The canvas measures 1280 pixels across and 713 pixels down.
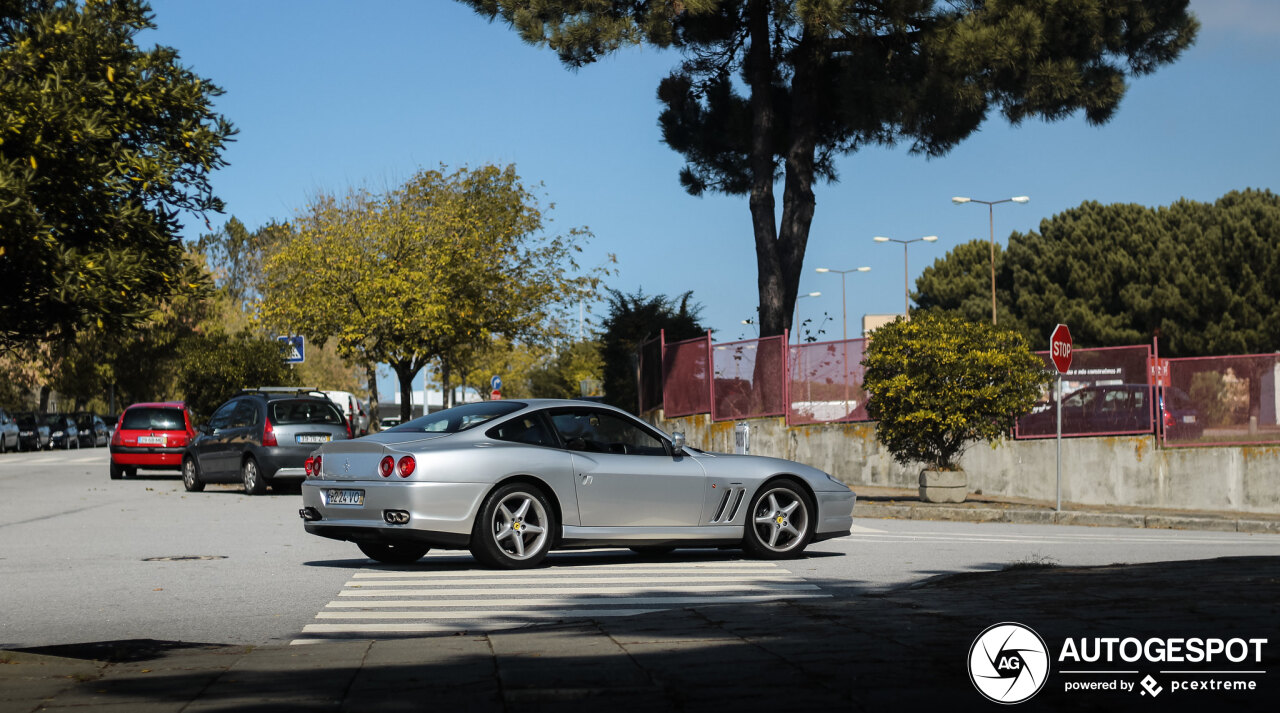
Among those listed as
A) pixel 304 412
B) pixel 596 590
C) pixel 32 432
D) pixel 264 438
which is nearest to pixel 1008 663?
pixel 596 590

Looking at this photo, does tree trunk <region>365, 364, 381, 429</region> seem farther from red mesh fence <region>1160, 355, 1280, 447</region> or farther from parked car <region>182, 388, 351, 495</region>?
red mesh fence <region>1160, 355, 1280, 447</region>

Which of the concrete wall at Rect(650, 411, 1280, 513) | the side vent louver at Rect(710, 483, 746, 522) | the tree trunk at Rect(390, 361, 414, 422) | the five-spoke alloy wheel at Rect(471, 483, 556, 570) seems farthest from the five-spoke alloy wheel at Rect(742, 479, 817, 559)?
the tree trunk at Rect(390, 361, 414, 422)

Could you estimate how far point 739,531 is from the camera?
12.1 meters

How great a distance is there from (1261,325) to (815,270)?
18.7 m

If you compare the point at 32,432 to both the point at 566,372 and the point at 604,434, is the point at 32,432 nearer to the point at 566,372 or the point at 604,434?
the point at 566,372

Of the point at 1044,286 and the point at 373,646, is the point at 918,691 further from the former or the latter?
the point at 1044,286

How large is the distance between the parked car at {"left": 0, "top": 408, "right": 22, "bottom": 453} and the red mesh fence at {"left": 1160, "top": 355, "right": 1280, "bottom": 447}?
4446cm

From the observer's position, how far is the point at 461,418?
11734 mm

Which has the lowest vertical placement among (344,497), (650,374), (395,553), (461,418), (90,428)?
(395,553)

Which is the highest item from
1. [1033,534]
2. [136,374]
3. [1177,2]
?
[1177,2]

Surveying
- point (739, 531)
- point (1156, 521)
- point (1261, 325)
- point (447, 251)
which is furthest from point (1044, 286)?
point (739, 531)

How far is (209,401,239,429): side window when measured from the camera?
77.8 ft

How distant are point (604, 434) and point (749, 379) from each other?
15.3 m

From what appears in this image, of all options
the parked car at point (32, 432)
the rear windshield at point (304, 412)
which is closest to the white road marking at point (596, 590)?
the rear windshield at point (304, 412)
